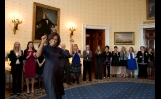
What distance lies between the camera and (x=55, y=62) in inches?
104

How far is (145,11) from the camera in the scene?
9961 mm

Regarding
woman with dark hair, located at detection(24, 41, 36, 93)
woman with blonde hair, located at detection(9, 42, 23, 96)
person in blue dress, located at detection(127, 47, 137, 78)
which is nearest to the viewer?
woman with blonde hair, located at detection(9, 42, 23, 96)

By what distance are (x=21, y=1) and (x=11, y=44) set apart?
189 cm

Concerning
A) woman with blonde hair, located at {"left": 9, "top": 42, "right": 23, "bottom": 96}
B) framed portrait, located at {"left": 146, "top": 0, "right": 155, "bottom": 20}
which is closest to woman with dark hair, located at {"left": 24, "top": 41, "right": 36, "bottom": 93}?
woman with blonde hair, located at {"left": 9, "top": 42, "right": 23, "bottom": 96}

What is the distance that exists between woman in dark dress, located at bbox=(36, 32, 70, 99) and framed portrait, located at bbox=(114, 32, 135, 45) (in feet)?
26.2

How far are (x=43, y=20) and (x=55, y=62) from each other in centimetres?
525

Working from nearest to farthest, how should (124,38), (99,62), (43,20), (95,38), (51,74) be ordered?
(51,74)
(43,20)
(99,62)
(124,38)
(95,38)

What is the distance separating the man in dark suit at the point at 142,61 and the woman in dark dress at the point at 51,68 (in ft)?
23.5

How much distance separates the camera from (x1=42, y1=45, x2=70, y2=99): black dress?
255 cm

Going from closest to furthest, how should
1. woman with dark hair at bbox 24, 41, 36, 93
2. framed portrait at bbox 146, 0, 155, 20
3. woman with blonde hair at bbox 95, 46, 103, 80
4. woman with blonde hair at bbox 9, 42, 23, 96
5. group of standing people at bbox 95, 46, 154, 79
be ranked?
woman with blonde hair at bbox 9, 42, 23, 96, woman with dark hair at bbox 24, 41, 36, 93, woman with blonde hair at bbox 95, 46, 103, 80, group of standing people at bbox 95, 46, 154, 79, framed portrait at bbox 146, 0, 155, 20

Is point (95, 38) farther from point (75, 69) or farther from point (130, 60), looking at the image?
point (75, 69)

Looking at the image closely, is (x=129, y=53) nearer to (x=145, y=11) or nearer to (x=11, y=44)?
(x=145, y=11)

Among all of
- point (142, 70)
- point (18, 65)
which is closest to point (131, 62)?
point (142, 70)

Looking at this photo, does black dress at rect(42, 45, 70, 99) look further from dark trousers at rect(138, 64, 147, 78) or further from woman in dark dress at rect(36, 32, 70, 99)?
dark trousers at rect(138, 64, 147, 78)
